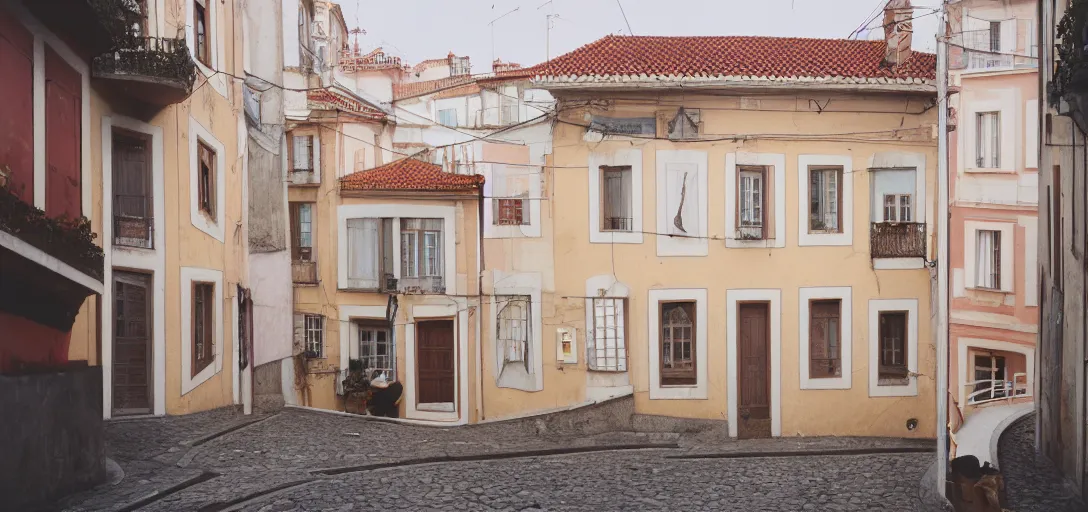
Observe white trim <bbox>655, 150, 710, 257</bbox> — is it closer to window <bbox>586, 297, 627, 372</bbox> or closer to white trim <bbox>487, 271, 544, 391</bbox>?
window <bbox>586, 297, 627, 372</bbox>

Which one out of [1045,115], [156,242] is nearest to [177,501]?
[156,242]

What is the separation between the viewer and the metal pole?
10898mm

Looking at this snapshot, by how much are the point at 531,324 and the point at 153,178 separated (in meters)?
7.87

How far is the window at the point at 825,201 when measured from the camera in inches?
775

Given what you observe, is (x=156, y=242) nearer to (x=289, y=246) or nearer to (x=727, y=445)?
(x=289, y=246)

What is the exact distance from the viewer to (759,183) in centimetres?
1967

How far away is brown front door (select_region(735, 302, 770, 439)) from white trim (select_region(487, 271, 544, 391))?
3.93 m

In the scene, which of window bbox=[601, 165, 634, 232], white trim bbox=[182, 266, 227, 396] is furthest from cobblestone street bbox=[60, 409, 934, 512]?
window bbox=[601, 165, 634, 232]

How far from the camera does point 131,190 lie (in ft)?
47.7

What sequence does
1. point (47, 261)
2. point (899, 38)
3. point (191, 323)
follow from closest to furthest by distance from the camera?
1. point (47, 261)
2. point (191, 323)
3. point (899, 38)

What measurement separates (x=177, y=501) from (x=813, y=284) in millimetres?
13039

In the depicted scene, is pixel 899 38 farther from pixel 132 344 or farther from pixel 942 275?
pixel 132 344

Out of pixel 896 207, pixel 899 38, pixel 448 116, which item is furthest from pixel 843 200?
pixel 448 116

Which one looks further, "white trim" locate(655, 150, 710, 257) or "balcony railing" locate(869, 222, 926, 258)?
"balcony railing" locate(869, 222, 926, 258)
